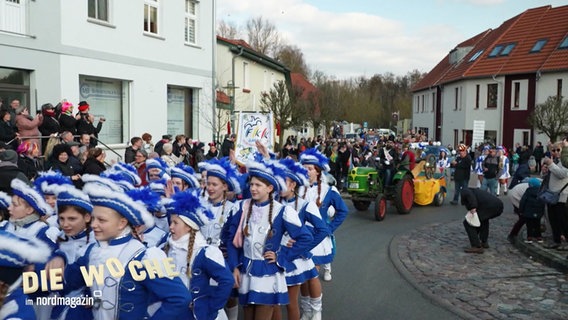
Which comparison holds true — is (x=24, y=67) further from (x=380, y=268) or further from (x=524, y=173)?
(x=524, y=173)

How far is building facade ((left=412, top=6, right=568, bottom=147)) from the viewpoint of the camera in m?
31.2

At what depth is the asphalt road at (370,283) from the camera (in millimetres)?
6215

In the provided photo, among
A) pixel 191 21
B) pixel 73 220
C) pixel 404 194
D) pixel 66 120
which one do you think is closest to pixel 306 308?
pixel 73 220

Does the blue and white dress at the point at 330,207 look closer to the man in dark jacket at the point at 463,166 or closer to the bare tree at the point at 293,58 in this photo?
the man in dark jacket at the point at 463,166

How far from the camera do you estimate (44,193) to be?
424 cm

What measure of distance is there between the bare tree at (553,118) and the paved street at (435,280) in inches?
725

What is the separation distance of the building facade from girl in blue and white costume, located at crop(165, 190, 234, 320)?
2892 centimetres

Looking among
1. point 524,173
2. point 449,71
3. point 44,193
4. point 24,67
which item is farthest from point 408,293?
point 449,71

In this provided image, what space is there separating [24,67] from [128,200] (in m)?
10.7

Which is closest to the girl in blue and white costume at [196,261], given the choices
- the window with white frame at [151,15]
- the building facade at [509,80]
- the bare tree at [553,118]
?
the window with white frame at [151,15]

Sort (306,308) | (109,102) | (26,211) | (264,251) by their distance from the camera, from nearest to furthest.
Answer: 1. (26,211)
2. (264,251)
3. (306,308)
4. (109,102)

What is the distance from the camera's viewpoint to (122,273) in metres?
2.93

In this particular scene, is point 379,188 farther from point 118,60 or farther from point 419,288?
point 118,60

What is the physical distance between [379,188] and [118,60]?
861 centimetres
